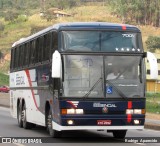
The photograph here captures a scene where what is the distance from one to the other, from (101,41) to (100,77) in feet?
3.55

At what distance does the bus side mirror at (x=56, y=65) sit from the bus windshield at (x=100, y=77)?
37 centimetres

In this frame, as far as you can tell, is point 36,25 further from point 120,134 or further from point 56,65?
point 56,65

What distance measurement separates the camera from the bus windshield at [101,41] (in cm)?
1758

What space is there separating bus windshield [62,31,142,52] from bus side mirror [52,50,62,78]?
551 millimetres

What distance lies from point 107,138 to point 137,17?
565 ft

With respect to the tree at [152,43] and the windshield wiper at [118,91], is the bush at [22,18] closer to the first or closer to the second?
the tree at [152,43]

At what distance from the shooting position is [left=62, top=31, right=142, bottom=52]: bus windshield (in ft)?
57.7

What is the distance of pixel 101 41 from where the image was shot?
58.4 feet

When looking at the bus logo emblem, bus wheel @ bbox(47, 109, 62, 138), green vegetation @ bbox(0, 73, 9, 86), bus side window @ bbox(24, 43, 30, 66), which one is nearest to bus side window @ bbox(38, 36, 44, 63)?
bus wheel @ bbox(47, 109, 62, 138)

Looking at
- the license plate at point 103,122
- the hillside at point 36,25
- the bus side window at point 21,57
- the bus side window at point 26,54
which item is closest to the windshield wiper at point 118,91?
the license plate at point 103,122

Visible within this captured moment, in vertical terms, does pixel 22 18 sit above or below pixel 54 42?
above

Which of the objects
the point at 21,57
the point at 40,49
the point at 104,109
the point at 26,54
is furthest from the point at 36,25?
the point at 104,109

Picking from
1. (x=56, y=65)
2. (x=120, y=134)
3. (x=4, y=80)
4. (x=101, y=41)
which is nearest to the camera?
(x=56, y=65)

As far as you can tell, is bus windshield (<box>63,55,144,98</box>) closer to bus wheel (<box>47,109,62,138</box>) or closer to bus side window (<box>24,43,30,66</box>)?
bus wheel (<box>47,109,62,138</box>)
